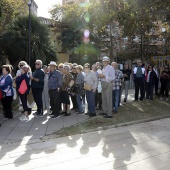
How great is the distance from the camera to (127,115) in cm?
830

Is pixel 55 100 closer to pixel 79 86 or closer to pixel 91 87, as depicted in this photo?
pixel 79 86

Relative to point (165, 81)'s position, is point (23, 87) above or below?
above

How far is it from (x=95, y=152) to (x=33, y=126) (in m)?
2.57

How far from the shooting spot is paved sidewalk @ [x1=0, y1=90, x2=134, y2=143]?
5965 millimetres

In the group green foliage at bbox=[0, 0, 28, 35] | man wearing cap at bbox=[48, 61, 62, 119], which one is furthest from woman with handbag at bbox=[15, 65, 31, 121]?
green foliage at bbox=[0, 0, 28, 35]

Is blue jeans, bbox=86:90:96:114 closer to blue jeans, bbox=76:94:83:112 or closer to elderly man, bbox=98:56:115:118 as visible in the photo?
elderly man, bbox=98:56:115:118

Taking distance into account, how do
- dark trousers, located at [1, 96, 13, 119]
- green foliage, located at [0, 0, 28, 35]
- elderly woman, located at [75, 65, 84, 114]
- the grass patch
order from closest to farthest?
the grass patch → dark trousers, located at [1, 96, 13, 119] → elderly woman, located at [75, 65, 84, 114] → green foliage, located at [0, 0, 28, 35]

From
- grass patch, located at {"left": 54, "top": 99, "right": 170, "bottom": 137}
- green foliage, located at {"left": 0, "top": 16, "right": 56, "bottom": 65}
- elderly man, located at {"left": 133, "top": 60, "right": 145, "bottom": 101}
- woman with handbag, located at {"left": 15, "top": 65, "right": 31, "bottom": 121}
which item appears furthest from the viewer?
green foliage, located at {"left": 0, "top": 16, "right": 56, "bottom": 65}

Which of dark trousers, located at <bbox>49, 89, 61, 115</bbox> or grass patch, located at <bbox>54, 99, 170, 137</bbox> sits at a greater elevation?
dark trousers, located at <bbox>49, 89, 61, 115</bbox>

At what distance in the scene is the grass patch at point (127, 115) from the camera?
21.3ft

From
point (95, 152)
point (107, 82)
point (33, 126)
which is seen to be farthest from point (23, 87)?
point (95, 152)

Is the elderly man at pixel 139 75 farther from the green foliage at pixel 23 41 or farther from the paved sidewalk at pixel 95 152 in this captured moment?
the green foliage at pixel 23 41

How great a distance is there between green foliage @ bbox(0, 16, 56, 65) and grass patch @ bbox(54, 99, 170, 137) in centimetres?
1004

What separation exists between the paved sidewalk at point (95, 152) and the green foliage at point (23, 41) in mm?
13332
